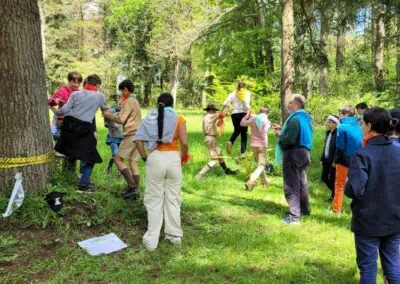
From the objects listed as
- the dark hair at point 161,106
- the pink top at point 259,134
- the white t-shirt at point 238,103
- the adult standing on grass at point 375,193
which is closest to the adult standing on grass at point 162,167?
the dark hair at point 161,106

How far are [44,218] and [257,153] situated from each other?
4815 millimetres

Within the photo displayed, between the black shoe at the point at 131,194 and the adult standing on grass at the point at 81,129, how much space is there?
48 cm

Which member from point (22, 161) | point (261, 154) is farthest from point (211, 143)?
point (22, 161)

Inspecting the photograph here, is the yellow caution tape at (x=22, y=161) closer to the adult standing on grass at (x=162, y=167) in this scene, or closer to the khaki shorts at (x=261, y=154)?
the adult standing on grass at (x=162, y=167)

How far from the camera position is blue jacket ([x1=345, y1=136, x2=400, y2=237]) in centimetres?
383

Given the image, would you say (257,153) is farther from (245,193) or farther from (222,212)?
(222,212)

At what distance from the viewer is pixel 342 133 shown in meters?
7.07

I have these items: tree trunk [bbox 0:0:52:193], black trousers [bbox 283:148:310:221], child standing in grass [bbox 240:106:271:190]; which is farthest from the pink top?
tree trunk [bbox 0:0:52:193]

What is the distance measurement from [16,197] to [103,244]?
1.23 meters

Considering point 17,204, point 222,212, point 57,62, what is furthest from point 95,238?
point 57,62

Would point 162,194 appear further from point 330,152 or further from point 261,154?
point 261,154

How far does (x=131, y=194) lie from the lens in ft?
21.8

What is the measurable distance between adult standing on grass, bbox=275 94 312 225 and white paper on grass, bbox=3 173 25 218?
12.0 feet

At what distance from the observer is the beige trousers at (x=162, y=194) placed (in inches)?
212
